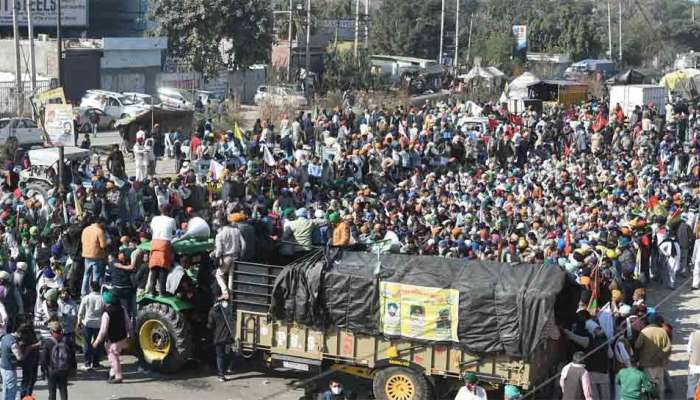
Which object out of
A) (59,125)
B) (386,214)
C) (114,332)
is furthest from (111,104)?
(114,332)

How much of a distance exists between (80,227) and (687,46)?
92200 millimetres

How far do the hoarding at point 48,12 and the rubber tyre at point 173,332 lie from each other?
40.7m

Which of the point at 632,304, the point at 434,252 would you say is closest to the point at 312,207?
the point at 434,252

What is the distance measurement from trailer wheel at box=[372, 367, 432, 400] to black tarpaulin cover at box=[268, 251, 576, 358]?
54 centimetres

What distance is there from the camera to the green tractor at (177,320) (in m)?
14.9

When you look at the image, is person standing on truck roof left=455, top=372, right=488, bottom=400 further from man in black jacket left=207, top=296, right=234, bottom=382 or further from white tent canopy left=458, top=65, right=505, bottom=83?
white tent canopy left=458, top=65, right=505, bottom=83

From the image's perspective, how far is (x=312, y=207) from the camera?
23.1 m

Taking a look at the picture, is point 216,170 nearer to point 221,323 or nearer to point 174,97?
point 221,323

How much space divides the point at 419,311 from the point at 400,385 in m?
0.99

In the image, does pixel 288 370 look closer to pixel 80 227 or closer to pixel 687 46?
pixel 80 227

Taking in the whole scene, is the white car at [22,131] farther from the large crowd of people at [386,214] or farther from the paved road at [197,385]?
the paved road at [197,385]

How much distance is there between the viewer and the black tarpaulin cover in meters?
13.0

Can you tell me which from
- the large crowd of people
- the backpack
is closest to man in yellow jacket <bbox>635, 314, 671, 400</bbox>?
the large crowd of people

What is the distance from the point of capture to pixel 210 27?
52.8 m
